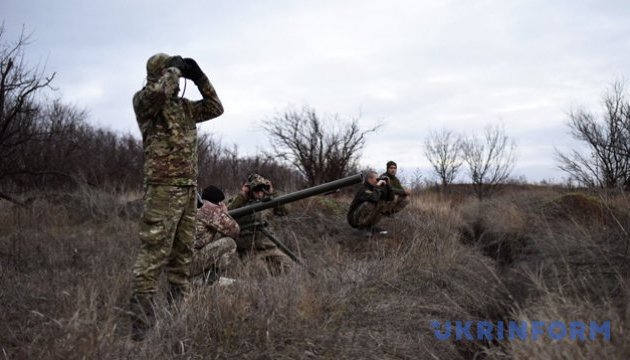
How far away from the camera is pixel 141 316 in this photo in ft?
10.1

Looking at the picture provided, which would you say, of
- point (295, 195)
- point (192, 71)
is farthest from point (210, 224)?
point (192, 71)

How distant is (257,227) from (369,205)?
247cm

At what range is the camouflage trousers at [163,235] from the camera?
3207 mm

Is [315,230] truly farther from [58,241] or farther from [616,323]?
[616,323]

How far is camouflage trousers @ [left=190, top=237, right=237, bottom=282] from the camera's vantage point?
13.5ft

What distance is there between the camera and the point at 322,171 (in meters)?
11.8

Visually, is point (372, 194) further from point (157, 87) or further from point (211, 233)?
point (157, 87)

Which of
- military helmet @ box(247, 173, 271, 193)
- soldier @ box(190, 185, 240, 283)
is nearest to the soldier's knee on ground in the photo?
military helmet @ box(247, 173, 271, 193)

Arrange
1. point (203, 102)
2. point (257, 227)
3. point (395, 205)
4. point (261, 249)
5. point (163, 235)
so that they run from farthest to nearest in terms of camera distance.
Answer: point (395, 205) → point (261, 249) → point (257, 227) → point (203, 102) → point (163, 235)

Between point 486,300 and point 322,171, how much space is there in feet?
26.7

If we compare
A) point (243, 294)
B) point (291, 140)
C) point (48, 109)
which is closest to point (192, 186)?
point (243, 294)

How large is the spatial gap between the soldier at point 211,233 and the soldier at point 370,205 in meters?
3.17

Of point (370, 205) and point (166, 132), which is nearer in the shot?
point (166, 132)

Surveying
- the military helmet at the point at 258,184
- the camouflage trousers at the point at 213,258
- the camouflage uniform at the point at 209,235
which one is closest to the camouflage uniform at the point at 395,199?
the military helmet at the point at 258,184
